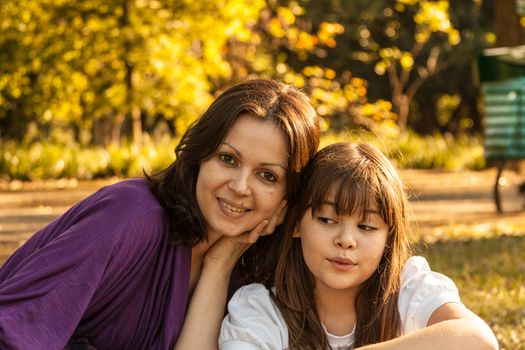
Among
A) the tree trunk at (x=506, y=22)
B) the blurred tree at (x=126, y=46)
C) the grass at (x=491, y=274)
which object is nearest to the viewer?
the grass at (x=491, y=274)

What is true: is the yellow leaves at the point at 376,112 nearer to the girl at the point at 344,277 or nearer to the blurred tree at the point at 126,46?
the blurred tree at the point at 126,46

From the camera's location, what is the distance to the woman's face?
3.03 m

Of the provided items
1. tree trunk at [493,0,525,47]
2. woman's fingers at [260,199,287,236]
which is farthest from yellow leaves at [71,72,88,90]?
woman's fingers at [260,199,287,236]

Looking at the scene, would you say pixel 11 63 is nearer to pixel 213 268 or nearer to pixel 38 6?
pixel 38 6

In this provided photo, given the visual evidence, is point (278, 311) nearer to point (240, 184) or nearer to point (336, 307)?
point (336, 307)

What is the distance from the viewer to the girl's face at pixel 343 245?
302 centimetres

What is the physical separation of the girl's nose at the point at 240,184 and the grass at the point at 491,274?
146 cm

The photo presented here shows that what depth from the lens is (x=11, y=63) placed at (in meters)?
11.8

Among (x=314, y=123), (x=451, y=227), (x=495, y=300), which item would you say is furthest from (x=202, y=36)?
(x=314, y=123)

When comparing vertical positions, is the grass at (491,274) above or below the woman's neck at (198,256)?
below

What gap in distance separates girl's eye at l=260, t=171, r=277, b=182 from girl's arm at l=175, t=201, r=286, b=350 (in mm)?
124

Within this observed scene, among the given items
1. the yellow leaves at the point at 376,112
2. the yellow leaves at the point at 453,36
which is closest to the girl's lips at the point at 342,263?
the yellow leaves at the point at 453,36

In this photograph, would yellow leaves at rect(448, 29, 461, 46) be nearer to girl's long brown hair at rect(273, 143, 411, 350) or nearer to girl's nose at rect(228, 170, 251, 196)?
girl's long brown hair at rect(273, 143, 411, 350)

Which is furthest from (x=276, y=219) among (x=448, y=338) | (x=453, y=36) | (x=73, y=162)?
(x=453, y=36)
